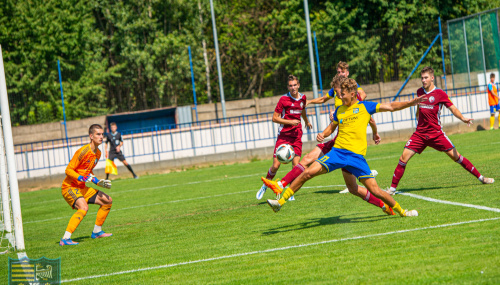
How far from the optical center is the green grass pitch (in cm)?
553

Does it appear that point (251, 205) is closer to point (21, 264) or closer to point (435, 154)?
point (21, 264)

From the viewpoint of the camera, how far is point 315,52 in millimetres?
33938

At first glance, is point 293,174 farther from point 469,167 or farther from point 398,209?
point 469,167

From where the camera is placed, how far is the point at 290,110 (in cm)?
1106

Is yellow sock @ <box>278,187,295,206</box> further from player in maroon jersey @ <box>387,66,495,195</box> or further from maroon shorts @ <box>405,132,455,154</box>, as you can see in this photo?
maroon shorts @ <box>405,132,455,154</box>

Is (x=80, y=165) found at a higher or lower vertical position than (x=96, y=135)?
lower

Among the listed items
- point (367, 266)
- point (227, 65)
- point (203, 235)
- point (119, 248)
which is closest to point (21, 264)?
point (119, 248)

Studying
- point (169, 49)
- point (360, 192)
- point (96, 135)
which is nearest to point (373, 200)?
point (360, 192)

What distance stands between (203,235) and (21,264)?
2639 millimetres

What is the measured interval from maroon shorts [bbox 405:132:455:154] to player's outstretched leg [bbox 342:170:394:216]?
96.9 inches

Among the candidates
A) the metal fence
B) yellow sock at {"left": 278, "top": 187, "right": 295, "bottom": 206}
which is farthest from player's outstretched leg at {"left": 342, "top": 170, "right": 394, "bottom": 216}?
the metal fence

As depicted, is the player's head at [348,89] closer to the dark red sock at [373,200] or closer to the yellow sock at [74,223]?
the dark red sock at [373,200]

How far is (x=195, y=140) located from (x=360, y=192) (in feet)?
51.7

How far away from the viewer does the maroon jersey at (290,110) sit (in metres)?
11.0
